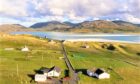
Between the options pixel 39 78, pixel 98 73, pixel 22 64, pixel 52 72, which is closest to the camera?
pixel 39 78

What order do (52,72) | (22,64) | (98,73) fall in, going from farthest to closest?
1. (22,64)
2. (98,73)
3. (52,72)

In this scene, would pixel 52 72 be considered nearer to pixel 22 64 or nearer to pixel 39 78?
pixel 39 78

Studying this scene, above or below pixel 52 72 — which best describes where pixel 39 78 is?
below

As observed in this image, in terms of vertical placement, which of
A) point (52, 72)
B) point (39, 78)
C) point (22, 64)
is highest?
point (22, 64)

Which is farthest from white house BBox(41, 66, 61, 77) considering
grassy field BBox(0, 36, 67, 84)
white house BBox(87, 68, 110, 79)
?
white house BBox(87, 68, 110, 79)

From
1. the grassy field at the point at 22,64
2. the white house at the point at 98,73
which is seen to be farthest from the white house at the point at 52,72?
the white house at the point at 98,73

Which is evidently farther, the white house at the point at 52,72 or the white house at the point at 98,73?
the white house at the point at 98,73

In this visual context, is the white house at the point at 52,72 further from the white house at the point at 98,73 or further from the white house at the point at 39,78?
the white house at the point at 98,73

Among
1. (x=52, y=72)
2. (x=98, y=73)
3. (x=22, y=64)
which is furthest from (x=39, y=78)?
(x=22, y=64)

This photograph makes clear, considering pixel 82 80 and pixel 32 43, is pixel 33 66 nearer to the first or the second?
pixel 82 80

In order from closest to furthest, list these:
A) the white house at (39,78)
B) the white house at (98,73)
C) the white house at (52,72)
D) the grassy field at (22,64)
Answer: the grassy field at (22,64), the white house at (39,78), the white house at (52,72), the white house at (98,73)

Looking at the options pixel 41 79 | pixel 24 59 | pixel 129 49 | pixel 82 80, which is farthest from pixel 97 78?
pixel 129 49

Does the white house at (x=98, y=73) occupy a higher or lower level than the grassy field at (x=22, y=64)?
lower
